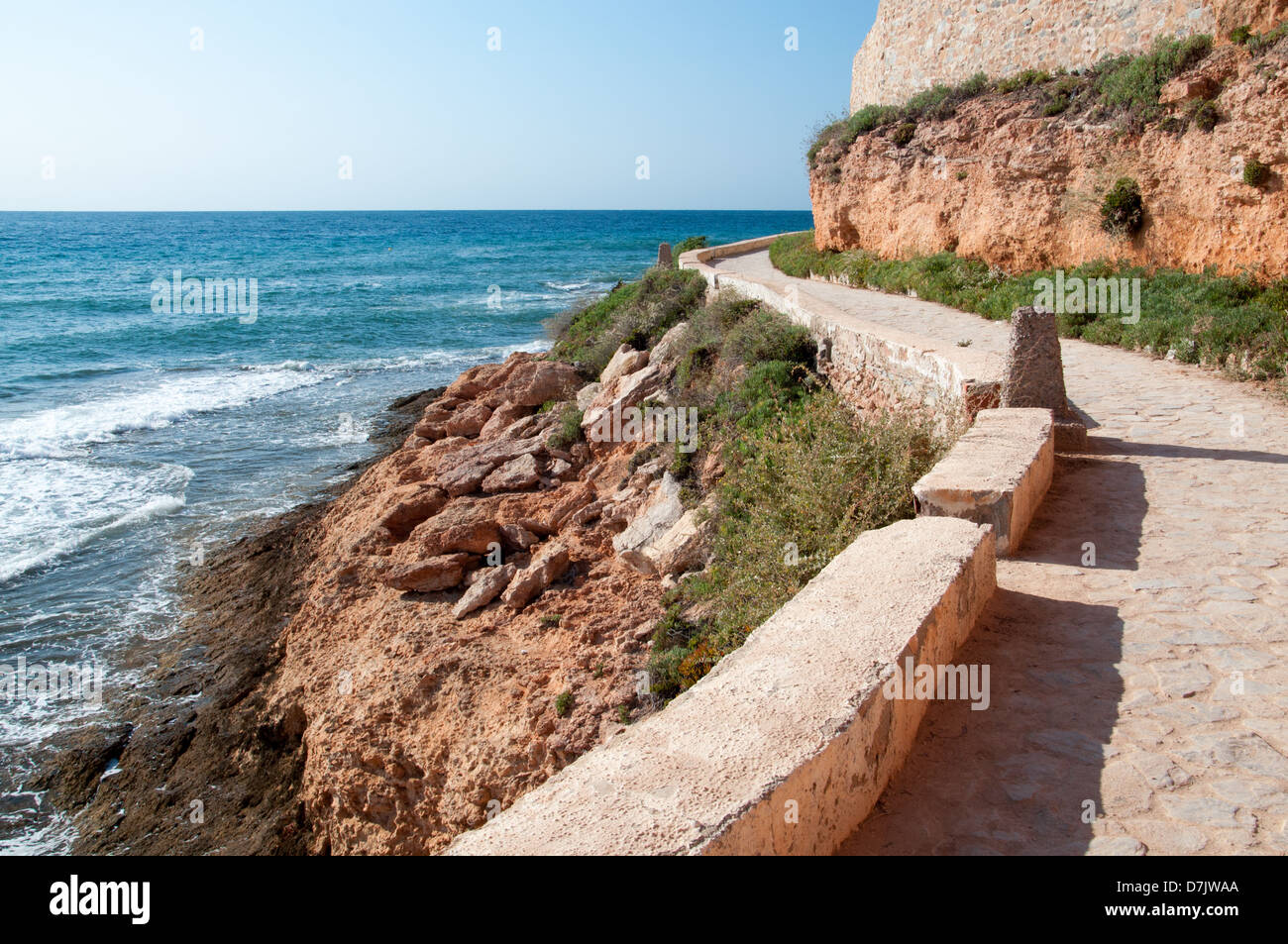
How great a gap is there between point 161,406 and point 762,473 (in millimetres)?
18450

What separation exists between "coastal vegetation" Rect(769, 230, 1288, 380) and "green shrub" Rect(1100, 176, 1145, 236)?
518mm

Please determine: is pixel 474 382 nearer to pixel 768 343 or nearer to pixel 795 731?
pixel 768 343

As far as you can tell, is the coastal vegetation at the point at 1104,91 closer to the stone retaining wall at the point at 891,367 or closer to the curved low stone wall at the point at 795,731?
the stone retaining wall at the point at 891,367

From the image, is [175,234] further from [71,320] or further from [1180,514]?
[1180,514]

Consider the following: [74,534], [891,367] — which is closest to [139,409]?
[74,534]

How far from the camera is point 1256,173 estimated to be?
10594 mm

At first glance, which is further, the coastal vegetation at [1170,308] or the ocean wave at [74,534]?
the ocean wave at [74,534]

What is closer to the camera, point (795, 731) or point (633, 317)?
point (795, 731)

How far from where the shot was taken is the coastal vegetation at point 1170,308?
958cm

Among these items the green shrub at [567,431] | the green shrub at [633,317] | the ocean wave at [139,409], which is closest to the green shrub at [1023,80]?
the green shrub at [633,317]

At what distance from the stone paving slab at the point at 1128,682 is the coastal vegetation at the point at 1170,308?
3070mm

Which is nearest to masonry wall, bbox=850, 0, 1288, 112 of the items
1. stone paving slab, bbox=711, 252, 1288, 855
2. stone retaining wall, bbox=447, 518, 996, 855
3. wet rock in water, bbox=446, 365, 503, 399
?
stone paving slab, bbox=711, 252, 1288, 855

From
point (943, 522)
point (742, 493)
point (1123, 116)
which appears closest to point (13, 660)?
point (742, 493)
